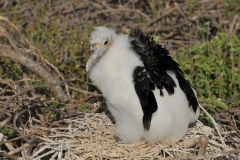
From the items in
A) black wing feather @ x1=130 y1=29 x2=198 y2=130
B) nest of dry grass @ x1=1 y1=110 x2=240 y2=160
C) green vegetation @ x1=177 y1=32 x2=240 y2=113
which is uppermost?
black wing feather @ x1=130 y1=29 x2=198 y2=130

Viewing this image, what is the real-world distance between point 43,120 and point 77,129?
312 millimetres

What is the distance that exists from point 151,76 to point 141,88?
0.15m

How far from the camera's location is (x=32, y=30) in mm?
6207

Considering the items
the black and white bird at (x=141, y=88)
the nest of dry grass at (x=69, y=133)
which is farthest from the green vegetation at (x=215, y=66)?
the black and white bird at (x=141, y=88)

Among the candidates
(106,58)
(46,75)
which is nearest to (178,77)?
(106,58)

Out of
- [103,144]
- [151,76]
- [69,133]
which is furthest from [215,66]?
[69,133]

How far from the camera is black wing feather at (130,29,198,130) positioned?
12.5ft

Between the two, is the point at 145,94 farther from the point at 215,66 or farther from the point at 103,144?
the point at 215,66

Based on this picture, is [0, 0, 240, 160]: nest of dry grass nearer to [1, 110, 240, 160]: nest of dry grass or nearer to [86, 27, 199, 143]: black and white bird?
[1, 110, 240, 160]: nest of dry grass

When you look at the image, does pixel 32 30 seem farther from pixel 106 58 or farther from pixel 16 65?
pixel 106 58

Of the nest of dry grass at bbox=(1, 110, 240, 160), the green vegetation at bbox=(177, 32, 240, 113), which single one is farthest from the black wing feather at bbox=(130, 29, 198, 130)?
the green vegetation at bbox=(177, 32, 240, 113)

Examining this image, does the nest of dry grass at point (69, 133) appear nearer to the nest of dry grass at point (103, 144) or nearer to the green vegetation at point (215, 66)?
the nest of dry grass at point (103, 144)

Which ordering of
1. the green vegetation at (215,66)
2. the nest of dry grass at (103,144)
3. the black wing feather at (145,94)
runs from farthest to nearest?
the green vegetation at (215,66), the nest of dry grass at (103,144), the black wing feather at (145,94)

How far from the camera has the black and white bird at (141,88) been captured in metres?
3.84
